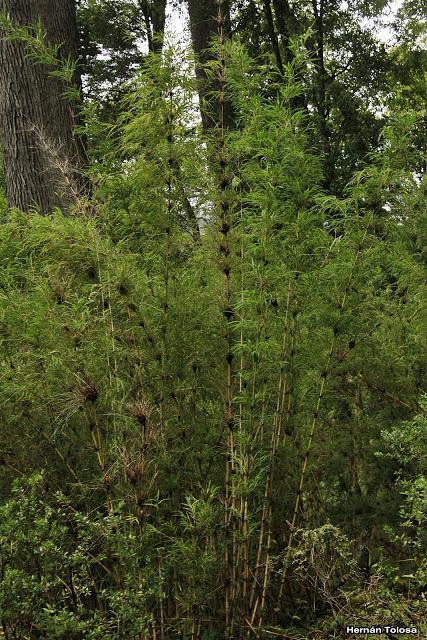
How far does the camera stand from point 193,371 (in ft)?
11.6

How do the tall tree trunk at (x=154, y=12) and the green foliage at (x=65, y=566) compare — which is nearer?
the green foliage at (x=65, y=566)

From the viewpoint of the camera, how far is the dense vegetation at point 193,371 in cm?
309

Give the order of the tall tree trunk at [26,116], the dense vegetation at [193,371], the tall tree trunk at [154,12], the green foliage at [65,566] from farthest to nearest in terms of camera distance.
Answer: the tall tree trunk at [154,12] → the tall tree trunk at [26,116] → the dense vegetation at [193,371] → the green foliage at [65,566]

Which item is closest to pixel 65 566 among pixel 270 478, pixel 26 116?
pixel 270 478

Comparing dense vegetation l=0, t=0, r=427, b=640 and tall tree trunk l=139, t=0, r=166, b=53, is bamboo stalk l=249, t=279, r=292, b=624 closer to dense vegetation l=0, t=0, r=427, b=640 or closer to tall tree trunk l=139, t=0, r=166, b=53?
dense vegetation l=0, t=0, r=427, b=640

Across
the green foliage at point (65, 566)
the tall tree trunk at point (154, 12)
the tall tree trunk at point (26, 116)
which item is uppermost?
the tall tree trunk at point (154, 12)

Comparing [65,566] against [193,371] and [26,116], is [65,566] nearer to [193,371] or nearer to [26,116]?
[193,371]

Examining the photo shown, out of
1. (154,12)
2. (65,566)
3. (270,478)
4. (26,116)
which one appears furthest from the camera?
(154,12)

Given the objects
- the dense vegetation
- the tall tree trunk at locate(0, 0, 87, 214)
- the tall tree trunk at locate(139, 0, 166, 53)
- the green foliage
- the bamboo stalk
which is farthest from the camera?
the tall tree trunk at locate(139, 0, 166, 53)

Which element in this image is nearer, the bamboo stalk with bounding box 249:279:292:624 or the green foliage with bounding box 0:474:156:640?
the green foliage with bounding box 0:474:156:640

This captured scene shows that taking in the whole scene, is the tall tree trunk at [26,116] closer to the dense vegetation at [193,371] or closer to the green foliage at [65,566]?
the dense vegetation at [193,371]

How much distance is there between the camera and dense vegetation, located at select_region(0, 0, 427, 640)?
3.09 meters

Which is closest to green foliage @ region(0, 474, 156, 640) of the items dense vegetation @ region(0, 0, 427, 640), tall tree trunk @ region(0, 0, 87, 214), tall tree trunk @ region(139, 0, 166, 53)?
dense vegetation @ region(0, 0, 427, 640)

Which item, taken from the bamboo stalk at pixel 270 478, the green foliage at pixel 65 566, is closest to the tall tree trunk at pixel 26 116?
the bamboo stalk at pixel 270 478
